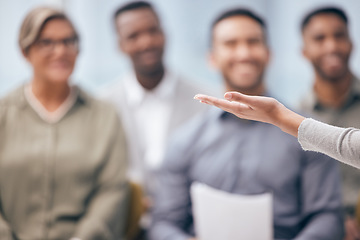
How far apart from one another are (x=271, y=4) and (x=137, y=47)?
2.14ft

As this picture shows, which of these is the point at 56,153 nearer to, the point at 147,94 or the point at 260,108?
the point at 147,94

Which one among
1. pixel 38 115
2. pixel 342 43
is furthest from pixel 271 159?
pixel 38 115

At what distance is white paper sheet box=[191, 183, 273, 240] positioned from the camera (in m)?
1.05

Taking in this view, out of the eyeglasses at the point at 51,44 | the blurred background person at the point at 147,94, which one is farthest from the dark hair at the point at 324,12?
the eyeglasses at the point at 51,44

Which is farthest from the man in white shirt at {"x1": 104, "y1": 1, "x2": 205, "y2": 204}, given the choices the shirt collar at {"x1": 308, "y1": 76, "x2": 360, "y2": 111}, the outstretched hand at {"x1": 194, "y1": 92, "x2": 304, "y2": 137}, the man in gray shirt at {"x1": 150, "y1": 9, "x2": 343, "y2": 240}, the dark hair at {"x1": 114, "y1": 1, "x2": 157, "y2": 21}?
the outstretched hand at {"x1": 194, "y1": 92, "x2": 304, "y2": 137}

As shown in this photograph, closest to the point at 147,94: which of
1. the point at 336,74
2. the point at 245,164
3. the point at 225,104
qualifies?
the point at 245,164

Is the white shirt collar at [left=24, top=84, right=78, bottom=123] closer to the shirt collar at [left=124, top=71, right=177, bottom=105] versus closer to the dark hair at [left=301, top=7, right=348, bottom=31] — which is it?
the shirt collar at [left=124, top=71, right=177, bottom=105]

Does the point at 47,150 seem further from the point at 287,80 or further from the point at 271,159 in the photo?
the point at 287,80

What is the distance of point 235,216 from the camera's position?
1052 millimetres

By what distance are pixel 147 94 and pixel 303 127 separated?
3.17ft

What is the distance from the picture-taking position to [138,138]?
1487 millimetres

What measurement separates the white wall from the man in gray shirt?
38 cm

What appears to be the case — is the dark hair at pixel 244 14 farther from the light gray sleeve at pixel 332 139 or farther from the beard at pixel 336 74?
the light gray sleeve at pixel 332 139

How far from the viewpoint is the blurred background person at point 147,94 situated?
1.47 m
